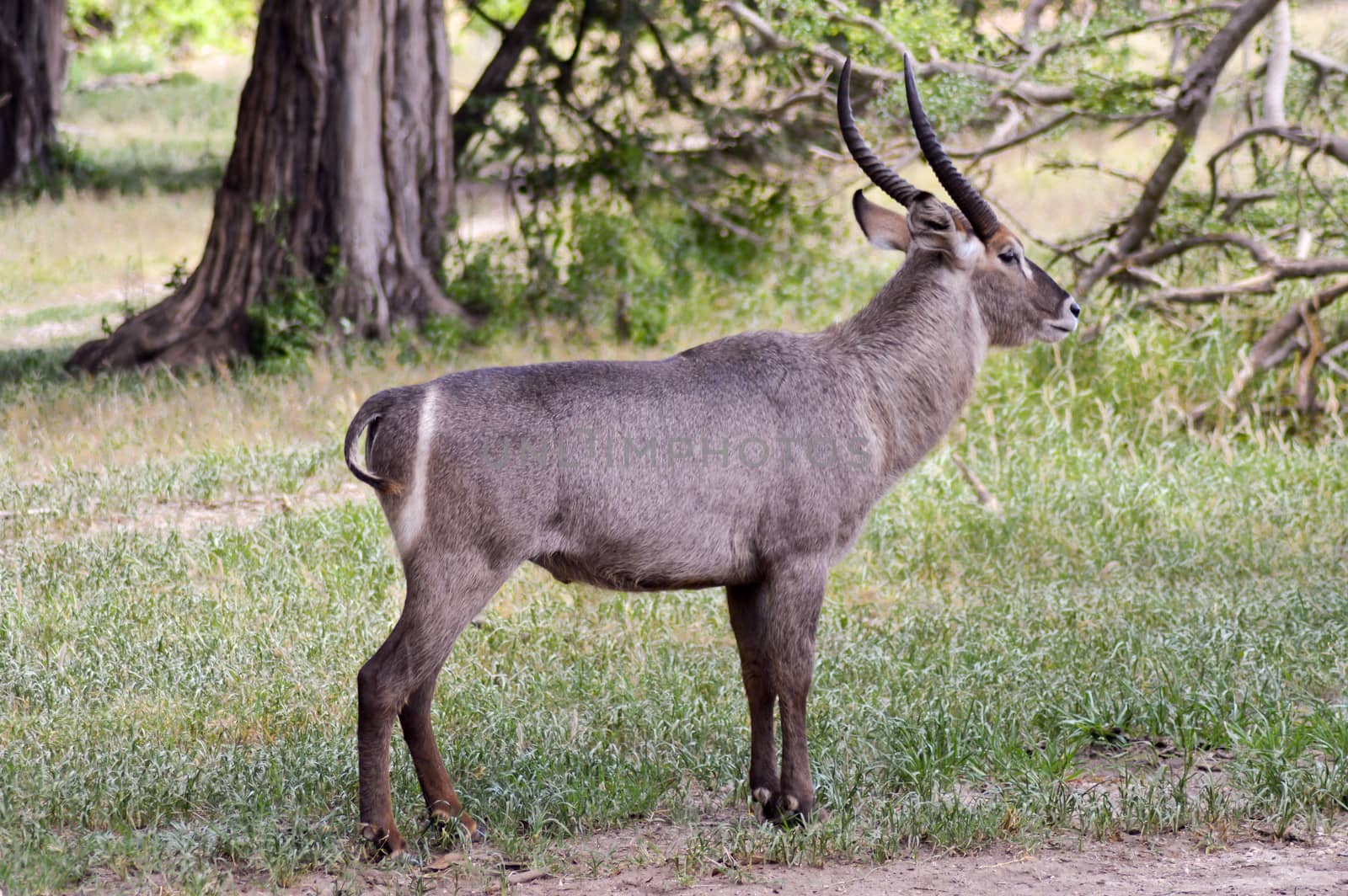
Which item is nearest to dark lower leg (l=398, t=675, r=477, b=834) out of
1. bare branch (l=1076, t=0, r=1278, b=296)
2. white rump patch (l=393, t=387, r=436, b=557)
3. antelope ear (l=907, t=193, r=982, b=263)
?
white rump patch (l=393, t=387, r=436, b=557)

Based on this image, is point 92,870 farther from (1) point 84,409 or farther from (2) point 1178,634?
(1) point 84,409

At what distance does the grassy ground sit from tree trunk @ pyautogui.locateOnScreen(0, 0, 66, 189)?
24.7 ft

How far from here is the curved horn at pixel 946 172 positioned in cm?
438

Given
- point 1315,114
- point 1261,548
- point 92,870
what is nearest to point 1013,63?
point 1315,114

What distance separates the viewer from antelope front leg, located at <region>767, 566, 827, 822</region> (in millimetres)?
4168

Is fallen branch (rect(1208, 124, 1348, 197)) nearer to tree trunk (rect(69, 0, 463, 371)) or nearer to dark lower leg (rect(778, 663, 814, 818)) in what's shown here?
tree trunk (rect(69, 0, 463, 371))

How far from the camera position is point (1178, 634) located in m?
5.71

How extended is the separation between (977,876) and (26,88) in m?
14.9

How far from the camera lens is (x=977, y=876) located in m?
3.97

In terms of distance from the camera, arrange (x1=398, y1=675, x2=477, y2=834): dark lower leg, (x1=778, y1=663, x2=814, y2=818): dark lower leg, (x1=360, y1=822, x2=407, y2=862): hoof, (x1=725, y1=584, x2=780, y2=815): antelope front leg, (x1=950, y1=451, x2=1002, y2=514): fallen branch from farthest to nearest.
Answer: (x1=950, y1=451, x2=1002, y2=514): fallen branch < (x1=725, y1=584, x2=780, y2=815): antelope front leg < (x1=778, y1=663, x2=814, y2=818): dark lower leg < (x1=398, y1=675, x2=477, y2=834): dark lower leg < (x1=360, y1=822, x2=407, y2=862): hoof

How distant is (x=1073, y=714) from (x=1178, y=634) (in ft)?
3.02

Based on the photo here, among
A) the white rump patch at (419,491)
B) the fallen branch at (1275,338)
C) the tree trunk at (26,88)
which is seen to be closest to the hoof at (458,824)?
the white rump patch at (419,491)

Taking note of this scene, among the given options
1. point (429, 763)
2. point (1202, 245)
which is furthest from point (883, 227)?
point (1202, 245)

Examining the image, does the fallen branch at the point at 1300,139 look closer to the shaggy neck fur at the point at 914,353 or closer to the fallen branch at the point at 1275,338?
the fallen branch at the point at 1275,338
